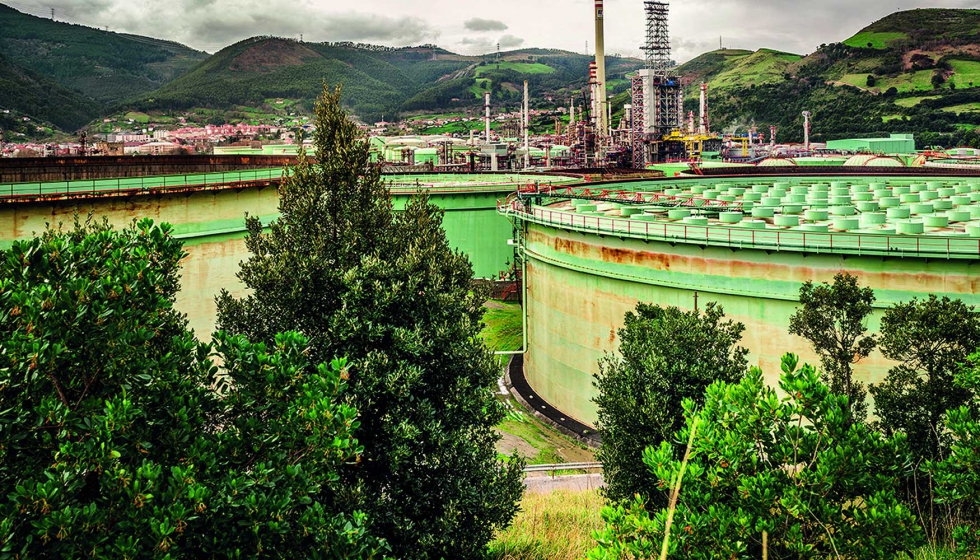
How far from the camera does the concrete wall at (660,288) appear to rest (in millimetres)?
20984

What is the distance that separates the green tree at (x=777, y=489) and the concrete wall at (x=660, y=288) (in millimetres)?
12757

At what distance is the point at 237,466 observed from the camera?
9.48m

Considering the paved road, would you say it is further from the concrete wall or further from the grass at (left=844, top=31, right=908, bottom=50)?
the grass at (left=844, top=31, right=908, bottom=50)

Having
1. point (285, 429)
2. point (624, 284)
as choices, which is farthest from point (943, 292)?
point (285, 429)

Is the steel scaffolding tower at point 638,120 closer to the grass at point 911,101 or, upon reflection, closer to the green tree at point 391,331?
the grass at point 911,101

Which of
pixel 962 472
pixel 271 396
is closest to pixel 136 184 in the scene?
pixel 271 396

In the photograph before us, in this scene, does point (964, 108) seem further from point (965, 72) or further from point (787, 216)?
point (787, 216)

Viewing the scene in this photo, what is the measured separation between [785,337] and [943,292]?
4.48 metres

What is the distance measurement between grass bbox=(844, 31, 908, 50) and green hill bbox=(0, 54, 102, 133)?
193193 mm

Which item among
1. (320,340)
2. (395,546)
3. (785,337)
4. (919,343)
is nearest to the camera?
(395,546)

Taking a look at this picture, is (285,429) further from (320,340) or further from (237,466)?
(320,340)

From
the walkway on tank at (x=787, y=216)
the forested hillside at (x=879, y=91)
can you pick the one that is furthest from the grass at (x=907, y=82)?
the walkway on tank at (x=787, y=216)

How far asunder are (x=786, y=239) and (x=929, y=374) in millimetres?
8862

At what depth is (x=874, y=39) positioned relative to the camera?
190250mm
